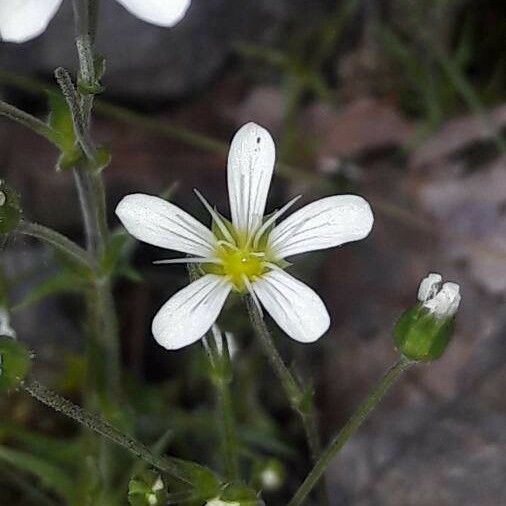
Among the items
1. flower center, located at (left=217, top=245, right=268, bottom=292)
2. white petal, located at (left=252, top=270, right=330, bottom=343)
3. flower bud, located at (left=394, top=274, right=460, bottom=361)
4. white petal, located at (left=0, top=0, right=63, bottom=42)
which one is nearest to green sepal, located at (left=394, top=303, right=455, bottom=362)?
flower bud, located at (left=394, top=274, right=460, bottom=361)

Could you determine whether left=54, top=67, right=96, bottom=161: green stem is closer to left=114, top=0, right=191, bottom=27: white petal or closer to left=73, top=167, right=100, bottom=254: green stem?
left=73, top=167, right=100, bottom=254: green stem

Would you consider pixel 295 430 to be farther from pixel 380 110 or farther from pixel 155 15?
pixel 155 15

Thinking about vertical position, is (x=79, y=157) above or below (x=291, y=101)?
below

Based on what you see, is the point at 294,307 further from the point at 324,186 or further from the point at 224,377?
the point at 324,186

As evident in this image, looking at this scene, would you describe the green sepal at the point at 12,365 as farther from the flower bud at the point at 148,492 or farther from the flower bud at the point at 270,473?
the flower bud at the point at 270,473

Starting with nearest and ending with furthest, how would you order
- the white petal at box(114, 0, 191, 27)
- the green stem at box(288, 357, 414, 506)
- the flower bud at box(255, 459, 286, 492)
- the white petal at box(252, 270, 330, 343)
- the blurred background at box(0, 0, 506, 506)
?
the white petal at box(114, 0, 191, 27) → the white petal at box(252, 270, 330, 343) → the green stem at box(288, 357, 414, 506) → the flower bud at box(255, 459, 286, 492) → the blurred background at box(0, 0, 506, 506)

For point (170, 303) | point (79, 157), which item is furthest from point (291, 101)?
point (170, 303)
